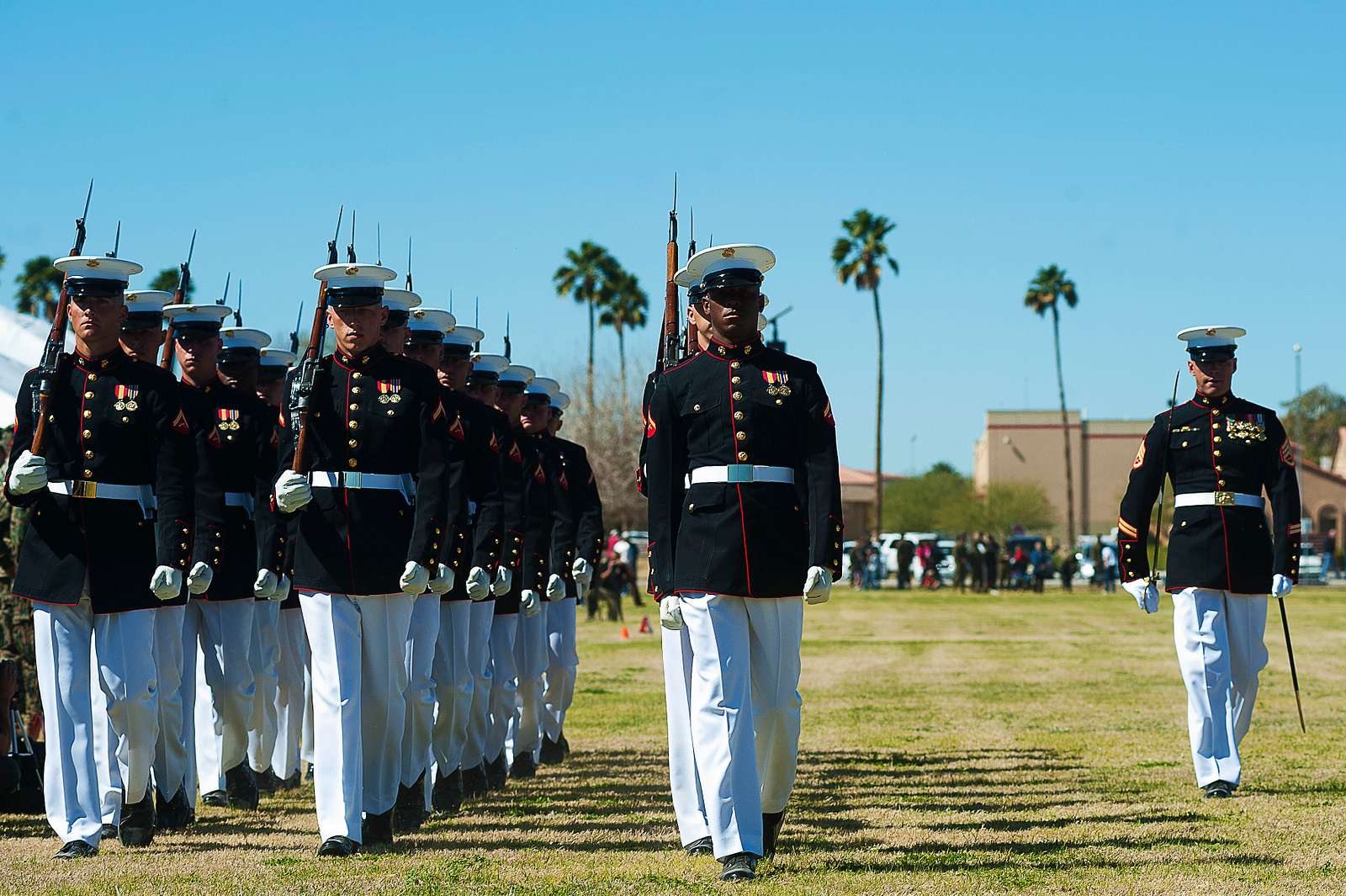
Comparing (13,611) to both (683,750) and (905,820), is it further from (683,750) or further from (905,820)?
(905,820)

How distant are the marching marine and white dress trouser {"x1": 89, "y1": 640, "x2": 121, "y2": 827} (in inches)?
220

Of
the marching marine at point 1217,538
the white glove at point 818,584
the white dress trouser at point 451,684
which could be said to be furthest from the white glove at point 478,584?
the marching marine at point 1217,538

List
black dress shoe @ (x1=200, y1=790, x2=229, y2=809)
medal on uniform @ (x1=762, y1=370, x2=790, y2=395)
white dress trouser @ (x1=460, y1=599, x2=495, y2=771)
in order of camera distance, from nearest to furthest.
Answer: medal on uniform @ (x1=762, y1=370, x2=790, y2=395) → black dress shoe @ (x1=200, y1=790, x2=229, y2=809) → white dress trouser @ (x1=460, y1=599, x2=495, y2=771)

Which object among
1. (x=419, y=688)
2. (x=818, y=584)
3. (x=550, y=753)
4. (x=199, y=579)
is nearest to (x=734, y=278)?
(x=818, y=584)

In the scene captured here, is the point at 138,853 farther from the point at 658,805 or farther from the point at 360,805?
the point at 658,805

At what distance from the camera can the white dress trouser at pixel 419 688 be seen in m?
8.19

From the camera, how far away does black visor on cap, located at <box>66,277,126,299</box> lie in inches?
299

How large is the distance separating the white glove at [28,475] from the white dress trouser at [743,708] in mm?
2868

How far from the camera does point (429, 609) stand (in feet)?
28.0

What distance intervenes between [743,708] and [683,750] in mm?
574

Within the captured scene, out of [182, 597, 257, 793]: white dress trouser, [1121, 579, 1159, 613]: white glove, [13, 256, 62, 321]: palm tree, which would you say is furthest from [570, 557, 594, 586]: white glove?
[13, 256, 62, 321]: palm tree

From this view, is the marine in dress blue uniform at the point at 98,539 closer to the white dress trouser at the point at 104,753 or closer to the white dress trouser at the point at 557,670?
the white dress trouser at the point at 104,753

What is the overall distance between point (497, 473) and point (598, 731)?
4.58m

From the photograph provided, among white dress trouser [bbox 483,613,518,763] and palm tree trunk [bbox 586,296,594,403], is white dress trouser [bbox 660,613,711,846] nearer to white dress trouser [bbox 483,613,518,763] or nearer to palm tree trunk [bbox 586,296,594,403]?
white dress trouser [bbox 483,613,518,763]
